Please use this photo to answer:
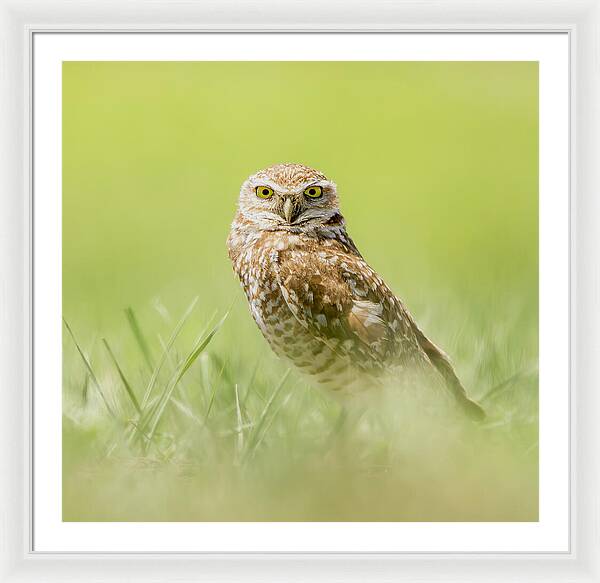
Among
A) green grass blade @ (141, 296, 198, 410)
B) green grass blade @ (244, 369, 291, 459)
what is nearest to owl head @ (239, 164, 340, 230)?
green grass blade @ (141, 296, 198, 410)

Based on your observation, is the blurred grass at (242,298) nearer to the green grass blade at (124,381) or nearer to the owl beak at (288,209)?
the green grass blade at (124,381)

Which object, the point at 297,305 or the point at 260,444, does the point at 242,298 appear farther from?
the point at 260,444

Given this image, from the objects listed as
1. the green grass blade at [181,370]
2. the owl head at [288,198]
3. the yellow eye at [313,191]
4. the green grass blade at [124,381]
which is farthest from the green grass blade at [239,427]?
the yellow eye at [313,191]

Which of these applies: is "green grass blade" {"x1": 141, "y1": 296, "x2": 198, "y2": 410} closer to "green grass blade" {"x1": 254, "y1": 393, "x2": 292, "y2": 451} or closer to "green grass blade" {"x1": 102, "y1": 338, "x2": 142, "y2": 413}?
"green grass blade" {"x1": 102, "y1": 338, "x2": 142, "y2": 413}
